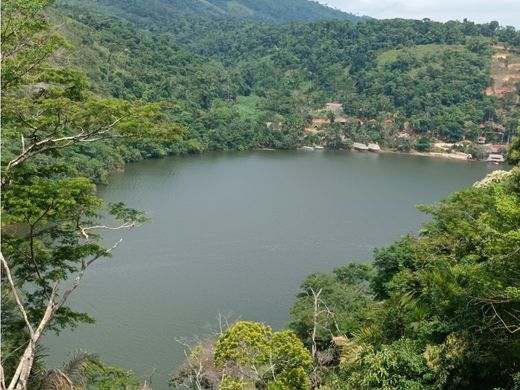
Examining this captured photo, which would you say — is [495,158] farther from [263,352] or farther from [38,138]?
[38,138]

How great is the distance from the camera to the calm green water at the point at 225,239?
15695 mm

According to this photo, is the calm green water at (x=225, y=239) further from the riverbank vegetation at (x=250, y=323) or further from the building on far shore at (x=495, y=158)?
the building on far shore at (x=495, y=158)

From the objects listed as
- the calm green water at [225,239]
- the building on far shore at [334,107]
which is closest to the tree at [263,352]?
the calm green water at [225,239]

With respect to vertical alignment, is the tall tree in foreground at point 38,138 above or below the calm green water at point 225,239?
above

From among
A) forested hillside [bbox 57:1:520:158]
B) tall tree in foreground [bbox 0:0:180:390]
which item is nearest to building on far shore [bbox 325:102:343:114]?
forested hillside [bbox 57:1:520:158]

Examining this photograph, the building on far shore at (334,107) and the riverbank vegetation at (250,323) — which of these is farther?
the building on far shore at (334,107)

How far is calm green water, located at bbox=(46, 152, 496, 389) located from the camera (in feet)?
51.5

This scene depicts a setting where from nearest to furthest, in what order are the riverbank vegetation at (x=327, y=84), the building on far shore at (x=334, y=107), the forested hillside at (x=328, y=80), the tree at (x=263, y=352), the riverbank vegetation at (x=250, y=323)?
the riverbank vegetation at (x=250, y=323), the tree at (x=263, y=352), the riverbank vegetation at (x=327, y=84), the forested hillside at (x=328, y=80), the building on far shore at (x=334, y=107)

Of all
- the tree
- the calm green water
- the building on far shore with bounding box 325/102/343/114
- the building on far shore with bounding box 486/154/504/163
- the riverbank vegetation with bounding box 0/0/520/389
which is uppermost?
the riverbank vegetation with bounding box 0/0/520/389

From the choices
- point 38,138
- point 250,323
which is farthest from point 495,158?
point 38,138

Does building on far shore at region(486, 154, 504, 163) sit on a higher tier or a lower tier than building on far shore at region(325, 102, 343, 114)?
lower

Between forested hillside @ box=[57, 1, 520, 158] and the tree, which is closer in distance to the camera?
the tree

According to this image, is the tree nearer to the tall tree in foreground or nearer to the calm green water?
the tall tree in foreground

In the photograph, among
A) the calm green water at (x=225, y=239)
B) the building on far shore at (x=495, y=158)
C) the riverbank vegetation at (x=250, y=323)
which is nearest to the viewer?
the riverbank vegetation at (x=250, y=323)
